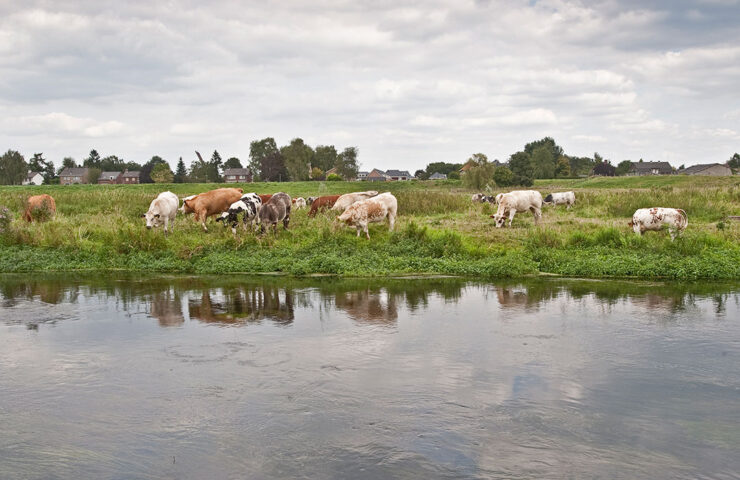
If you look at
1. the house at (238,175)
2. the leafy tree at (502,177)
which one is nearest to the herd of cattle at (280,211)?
the leafy tree at (502,177)

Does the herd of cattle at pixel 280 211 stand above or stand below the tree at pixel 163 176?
below

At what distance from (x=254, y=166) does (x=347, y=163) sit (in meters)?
19.4

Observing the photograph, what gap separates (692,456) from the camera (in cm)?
534

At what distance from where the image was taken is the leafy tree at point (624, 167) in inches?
5098

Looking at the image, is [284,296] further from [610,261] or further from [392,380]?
[610,261]

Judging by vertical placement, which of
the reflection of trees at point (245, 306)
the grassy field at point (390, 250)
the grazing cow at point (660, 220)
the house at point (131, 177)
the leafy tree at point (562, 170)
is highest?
the house at point (131, 177)

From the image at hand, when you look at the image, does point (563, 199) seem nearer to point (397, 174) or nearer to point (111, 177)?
point (111, 177)

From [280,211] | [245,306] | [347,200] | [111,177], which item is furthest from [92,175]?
[245,306]

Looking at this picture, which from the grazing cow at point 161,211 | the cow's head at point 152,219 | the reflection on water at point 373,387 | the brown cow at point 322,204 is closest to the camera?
the reflection on water at point 373,387

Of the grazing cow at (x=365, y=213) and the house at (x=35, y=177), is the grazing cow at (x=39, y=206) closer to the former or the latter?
the grazing cow at (x=365, y=213)

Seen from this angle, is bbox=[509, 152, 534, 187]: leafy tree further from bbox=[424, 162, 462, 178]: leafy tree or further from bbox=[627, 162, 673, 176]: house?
bbox=[424, 162, 462, 178]: leafy tree

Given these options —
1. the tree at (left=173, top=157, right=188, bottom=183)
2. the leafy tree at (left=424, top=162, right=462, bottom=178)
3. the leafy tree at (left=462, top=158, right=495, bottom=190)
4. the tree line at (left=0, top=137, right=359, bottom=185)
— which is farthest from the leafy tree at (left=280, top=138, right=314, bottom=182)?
the leafy tree at (left=424, top=162, right=462, bottom=178)

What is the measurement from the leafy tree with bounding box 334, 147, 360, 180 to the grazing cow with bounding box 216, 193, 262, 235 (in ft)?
314

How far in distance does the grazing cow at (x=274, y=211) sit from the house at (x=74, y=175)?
12024 cm
